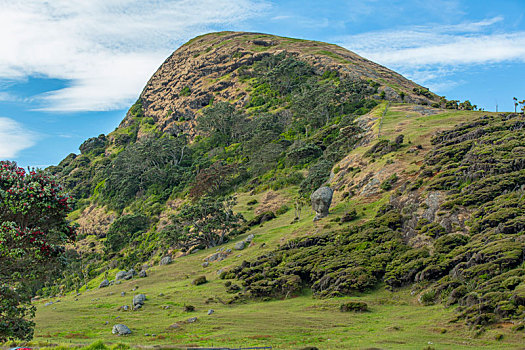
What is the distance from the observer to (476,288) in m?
34.3

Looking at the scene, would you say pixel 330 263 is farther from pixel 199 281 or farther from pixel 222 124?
pixel 222 124

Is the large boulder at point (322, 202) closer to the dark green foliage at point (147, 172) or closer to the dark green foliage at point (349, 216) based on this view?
the dark green foliage at point (349, 216)

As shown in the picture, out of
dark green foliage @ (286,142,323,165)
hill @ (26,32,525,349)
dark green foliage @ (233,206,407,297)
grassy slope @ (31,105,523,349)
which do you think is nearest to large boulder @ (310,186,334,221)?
hill @ (26,32,525,349)

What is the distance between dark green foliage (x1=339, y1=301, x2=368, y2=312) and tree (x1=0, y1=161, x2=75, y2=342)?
25704 millimetres

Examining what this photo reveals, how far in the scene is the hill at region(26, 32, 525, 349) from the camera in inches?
1299

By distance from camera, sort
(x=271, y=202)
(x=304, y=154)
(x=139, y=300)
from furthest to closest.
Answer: (x=304, y=154) < (x=271, y=202) < (x=139, y=300)

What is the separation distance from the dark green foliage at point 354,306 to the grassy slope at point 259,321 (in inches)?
27.3

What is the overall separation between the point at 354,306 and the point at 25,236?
28.4 m

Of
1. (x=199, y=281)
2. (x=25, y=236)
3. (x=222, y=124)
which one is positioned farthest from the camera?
(x=222, y=124)

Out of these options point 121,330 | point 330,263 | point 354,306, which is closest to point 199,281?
point 330,263

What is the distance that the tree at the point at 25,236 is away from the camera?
70.7 feet

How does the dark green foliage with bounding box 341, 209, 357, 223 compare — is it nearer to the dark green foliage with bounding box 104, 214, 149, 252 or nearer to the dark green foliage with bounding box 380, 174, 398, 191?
the dark green foliage with bounding box 380, 174, 398, 191

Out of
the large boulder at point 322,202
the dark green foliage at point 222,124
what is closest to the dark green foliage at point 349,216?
the large boulder at point 322,202

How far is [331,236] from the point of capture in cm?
5909
